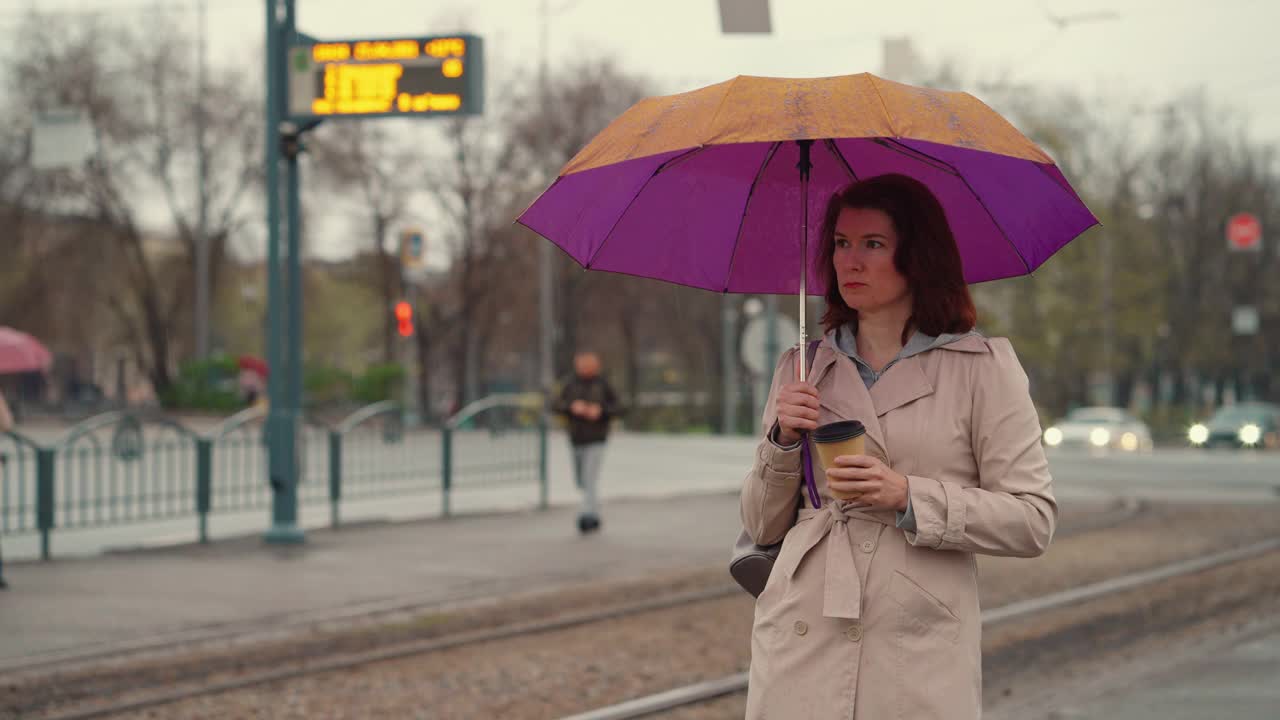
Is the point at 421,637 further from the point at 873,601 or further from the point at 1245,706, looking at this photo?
the point at 873,601

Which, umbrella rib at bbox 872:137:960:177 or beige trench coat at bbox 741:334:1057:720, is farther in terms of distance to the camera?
umbrella rib at bbox 872:137:960:177

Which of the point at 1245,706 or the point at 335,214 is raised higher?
the point at 335,214

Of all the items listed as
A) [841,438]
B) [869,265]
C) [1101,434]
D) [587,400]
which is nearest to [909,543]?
[841,438]

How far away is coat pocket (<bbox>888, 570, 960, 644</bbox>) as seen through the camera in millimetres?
2693

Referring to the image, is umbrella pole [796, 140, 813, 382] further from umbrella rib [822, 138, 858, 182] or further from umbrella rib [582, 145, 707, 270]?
umbrella rib [582, 145, 707, 270]

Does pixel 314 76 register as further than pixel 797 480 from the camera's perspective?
Yes

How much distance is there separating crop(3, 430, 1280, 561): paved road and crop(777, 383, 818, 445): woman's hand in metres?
10.3

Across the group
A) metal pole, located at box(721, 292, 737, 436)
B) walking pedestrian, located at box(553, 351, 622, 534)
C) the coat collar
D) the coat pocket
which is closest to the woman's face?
the coat collar

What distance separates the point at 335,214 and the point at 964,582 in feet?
139

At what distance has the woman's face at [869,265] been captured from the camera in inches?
112

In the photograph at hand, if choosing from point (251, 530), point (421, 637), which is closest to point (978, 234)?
point (421, 637)

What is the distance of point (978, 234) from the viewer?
3.44m

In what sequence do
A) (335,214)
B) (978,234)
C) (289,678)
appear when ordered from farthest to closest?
(335,214)
(289,678)
(978,234)

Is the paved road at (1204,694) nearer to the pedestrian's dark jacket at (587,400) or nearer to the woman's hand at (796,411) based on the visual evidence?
the woman's hand at (796,411)
